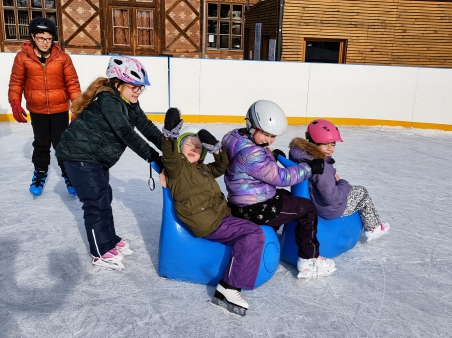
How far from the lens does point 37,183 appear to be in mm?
3961

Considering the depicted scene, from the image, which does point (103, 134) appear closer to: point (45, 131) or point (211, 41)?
point (45, 131)

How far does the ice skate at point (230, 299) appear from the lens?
220 centimetres

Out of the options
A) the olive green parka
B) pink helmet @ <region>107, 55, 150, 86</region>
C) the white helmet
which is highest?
pink helmet @ <region>107, 55, 150, 86</region>

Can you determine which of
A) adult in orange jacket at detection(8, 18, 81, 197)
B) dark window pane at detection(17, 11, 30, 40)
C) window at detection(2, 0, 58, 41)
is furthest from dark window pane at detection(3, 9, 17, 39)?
adult in orange jacket at detection(8, 18, 81, 197)

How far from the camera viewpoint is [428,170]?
528 centimetres

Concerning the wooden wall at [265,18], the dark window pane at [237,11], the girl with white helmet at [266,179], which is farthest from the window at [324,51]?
the girl with white helmet at [266,179]

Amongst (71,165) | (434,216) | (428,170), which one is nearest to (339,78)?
(428,170)

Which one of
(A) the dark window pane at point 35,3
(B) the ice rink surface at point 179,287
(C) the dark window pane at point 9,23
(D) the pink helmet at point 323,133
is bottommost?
(B) the ice rink surface at point 179,287

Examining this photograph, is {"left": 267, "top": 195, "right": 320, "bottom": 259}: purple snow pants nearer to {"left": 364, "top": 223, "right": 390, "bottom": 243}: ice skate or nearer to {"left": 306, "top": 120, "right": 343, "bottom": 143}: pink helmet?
{"left": 306, "top": 120, "right": 343, "bottom": 143}: pink helmet

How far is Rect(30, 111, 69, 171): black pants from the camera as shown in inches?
153

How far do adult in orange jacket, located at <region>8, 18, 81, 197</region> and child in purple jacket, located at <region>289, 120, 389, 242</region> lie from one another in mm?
2179

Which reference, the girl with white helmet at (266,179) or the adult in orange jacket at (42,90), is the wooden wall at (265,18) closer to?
the adult in orange jacket at (42,90)

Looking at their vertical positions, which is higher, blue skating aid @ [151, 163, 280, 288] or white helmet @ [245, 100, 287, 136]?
white helmet @ [245, 100, 287, 136]

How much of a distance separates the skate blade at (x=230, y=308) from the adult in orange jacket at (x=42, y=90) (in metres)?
2.15
